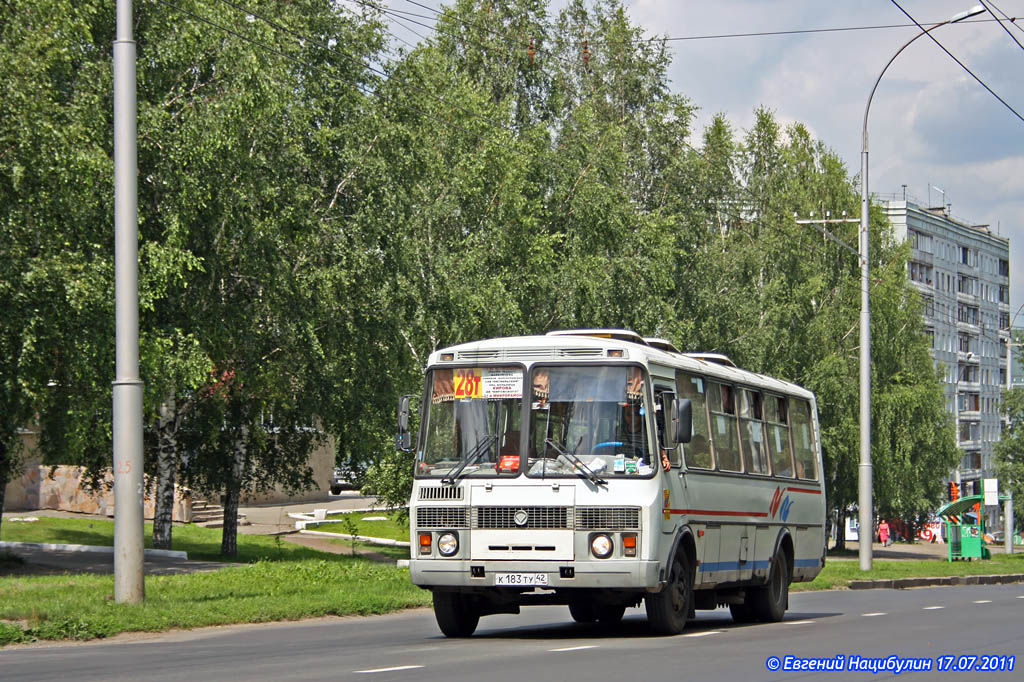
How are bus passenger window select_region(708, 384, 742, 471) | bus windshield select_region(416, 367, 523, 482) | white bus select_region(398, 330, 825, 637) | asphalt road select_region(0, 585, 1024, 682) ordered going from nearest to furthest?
1. asphalt road select_region(0, 585, 1024, 682)
2. white bus select_region(398, 330, 825, 637)
3. bus windshield select_region(416, 367, 523, 482)
4. bus passenger window select_region(708, 384, 742, 471)

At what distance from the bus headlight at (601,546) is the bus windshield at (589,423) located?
644 mm

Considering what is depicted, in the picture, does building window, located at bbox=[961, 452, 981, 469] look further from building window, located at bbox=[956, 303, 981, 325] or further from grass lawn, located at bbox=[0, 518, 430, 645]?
grass lawn, located at bbox=[0, 518, 430, 645]

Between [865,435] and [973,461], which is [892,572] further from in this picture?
[973,461]

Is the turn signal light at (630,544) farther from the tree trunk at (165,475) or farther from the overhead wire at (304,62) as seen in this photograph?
the tree trunk at (165,475)

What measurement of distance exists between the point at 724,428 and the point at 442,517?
4.39m

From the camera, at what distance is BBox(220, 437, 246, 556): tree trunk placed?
36.5m

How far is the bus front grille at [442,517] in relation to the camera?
15719 mm

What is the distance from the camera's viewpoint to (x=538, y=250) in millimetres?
44156

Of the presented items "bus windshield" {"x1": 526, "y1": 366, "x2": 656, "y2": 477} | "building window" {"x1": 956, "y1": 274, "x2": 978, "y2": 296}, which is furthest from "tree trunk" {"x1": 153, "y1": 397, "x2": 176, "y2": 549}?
"building window" {"x1": 956, "y1": 274, "x2": 978, "y2": 296}

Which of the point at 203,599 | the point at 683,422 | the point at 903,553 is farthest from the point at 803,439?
the point at 903,553

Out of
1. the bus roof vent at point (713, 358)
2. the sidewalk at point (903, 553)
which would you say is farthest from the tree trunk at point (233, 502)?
the sidewalk at point (903, 553)

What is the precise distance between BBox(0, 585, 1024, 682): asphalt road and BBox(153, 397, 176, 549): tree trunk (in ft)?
48.4

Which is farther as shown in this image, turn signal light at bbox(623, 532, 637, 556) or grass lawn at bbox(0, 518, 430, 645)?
grass lawn at bbox(0, 518, 430, 645)

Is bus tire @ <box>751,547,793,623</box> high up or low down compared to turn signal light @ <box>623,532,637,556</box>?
down
